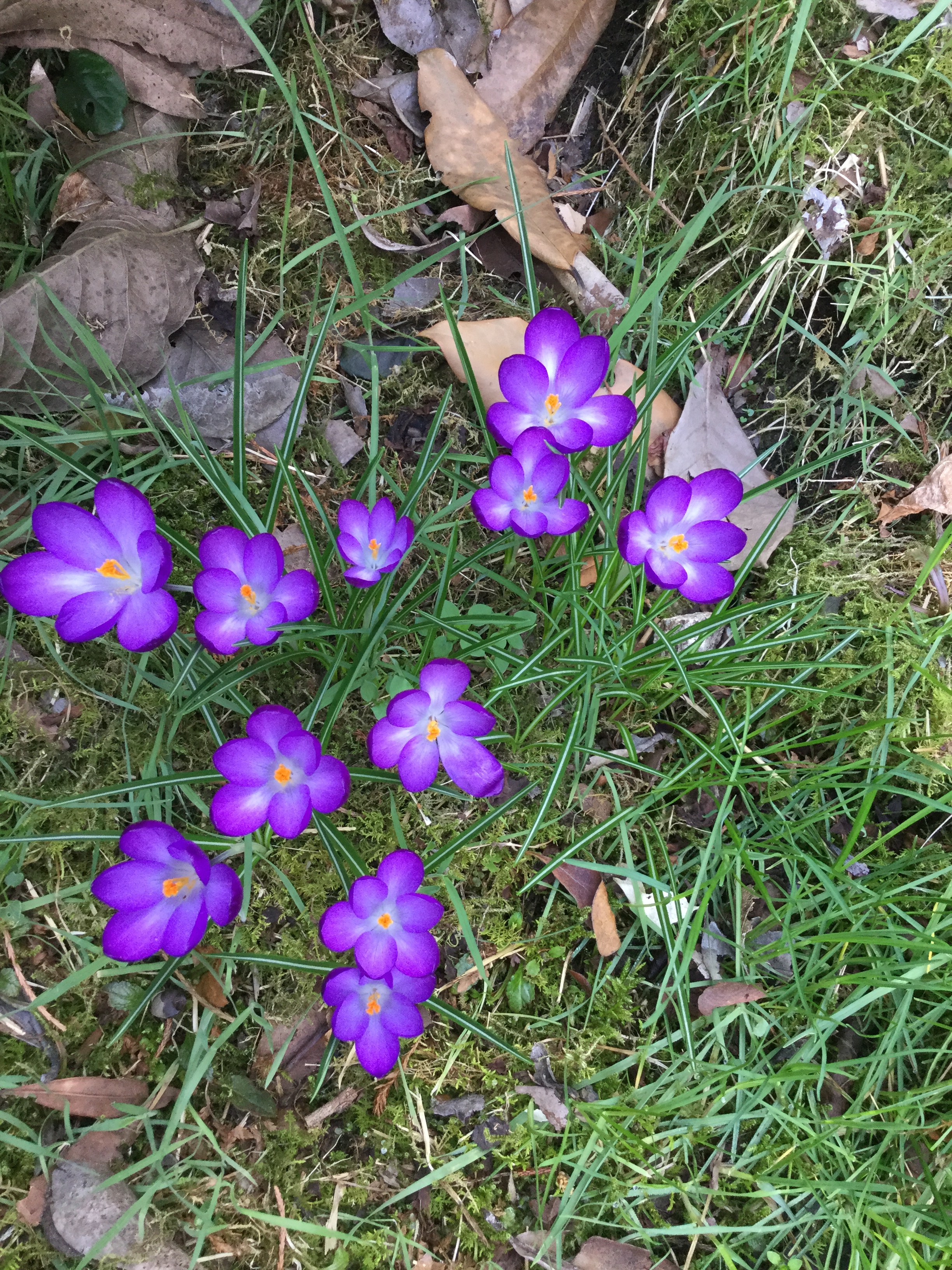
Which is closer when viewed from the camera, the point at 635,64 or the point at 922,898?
the point at 922,898

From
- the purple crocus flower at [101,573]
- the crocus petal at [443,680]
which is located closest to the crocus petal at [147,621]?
the purple crocus flower at [101,573]

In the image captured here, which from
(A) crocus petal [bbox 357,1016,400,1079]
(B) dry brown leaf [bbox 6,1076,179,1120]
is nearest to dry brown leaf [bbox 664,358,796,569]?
(A) crocus petal [bbox 357,1016,400,1079]

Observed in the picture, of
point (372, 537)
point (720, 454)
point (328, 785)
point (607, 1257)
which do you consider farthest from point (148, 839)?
point (720, 454)

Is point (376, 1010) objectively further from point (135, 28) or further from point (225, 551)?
point (135, 28)

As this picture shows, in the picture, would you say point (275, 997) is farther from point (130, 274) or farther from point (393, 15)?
point (393, 15)

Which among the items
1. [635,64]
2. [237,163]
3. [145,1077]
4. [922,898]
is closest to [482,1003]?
[145,1077]

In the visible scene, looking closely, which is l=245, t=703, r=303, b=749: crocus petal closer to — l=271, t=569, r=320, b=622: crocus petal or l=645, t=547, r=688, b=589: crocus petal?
l=271, t=569, r=320, b=622: crocus petal

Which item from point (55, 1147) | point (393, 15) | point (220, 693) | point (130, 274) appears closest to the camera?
point (220, 693)
